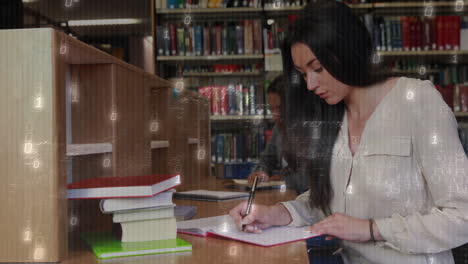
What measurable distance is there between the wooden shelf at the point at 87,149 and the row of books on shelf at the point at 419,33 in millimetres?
2097

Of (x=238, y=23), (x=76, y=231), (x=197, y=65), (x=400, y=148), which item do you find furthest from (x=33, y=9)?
(x=400, y=148)

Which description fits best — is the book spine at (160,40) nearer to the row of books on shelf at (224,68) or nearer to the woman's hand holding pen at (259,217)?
the row of books on shelf at (224,68)

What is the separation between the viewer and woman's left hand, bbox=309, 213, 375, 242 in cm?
75

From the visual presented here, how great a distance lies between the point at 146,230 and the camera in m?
0.68

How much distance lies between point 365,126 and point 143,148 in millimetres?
565

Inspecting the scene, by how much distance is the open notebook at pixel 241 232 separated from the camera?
28.5 inches

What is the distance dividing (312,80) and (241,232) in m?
0.39

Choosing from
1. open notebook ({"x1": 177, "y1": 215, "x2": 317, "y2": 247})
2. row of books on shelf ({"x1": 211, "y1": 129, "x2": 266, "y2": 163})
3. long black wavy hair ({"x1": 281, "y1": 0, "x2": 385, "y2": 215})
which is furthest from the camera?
row of books on shelf ({"x1": 211, "y1": 129, "x2": 266, "y2": 163})

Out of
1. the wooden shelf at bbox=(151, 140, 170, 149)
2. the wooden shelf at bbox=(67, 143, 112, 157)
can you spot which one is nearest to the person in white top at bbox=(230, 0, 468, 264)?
the wooden shelf at bbox=(67, 143, 112, 157)

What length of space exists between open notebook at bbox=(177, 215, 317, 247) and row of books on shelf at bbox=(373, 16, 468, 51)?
2.05 meters

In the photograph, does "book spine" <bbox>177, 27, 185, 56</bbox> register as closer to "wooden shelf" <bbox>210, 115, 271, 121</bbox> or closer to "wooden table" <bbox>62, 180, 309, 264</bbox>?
"wooden shelf" <bbox>210, 115, 271, 121</bbox>

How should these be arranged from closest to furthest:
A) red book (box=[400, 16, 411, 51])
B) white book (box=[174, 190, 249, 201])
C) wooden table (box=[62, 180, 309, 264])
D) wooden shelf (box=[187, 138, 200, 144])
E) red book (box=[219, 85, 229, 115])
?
wooden table (box=[62, 180, 309, 264]) < white book (box=[174, 190, 249, 201]) < wooden shelf (box=[187, 138, 200, 144]) < red book (box=[219, 85, 229, 115]) < red book (box=[400, 16, 411, 51])

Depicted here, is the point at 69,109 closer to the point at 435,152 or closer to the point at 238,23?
the point at 435,152

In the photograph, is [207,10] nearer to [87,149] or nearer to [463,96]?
[463,96]
